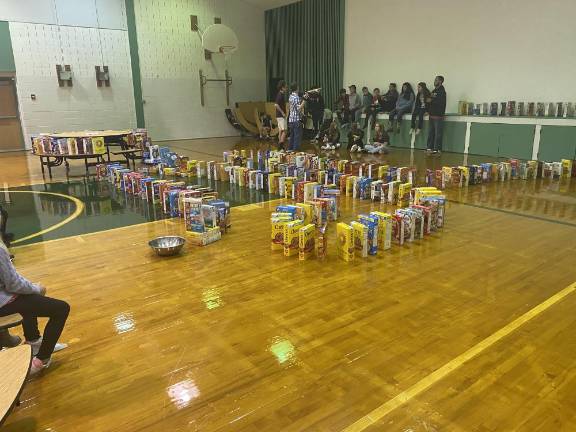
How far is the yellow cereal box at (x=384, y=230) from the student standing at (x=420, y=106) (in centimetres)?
718

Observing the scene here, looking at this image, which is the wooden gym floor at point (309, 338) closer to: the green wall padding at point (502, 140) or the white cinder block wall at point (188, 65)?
the green wall padding at point (502, 140)

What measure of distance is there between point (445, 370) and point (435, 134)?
8.90 meters

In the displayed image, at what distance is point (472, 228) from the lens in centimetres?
447

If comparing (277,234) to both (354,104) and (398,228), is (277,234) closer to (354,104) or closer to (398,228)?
(398,228)

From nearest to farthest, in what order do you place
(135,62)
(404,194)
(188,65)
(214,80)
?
(404,194) → (135,62) → (188,65) → (214,80)

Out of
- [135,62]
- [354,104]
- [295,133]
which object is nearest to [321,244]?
[295,133]

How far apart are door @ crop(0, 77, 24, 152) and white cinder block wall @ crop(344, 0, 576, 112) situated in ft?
29.7

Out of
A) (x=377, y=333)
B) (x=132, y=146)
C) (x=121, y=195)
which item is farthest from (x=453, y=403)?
(x=132, y=146)

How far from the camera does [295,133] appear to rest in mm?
9266

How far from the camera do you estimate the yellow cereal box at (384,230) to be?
3.82m

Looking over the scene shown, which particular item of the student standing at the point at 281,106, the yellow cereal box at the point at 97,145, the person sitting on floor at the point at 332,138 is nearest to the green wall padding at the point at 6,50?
the yellow cereal box at the point at 97,145

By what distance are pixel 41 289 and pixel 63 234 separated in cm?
256

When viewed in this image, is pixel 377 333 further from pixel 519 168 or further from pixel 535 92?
pixel 535 92

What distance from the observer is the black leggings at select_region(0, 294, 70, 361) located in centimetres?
207
